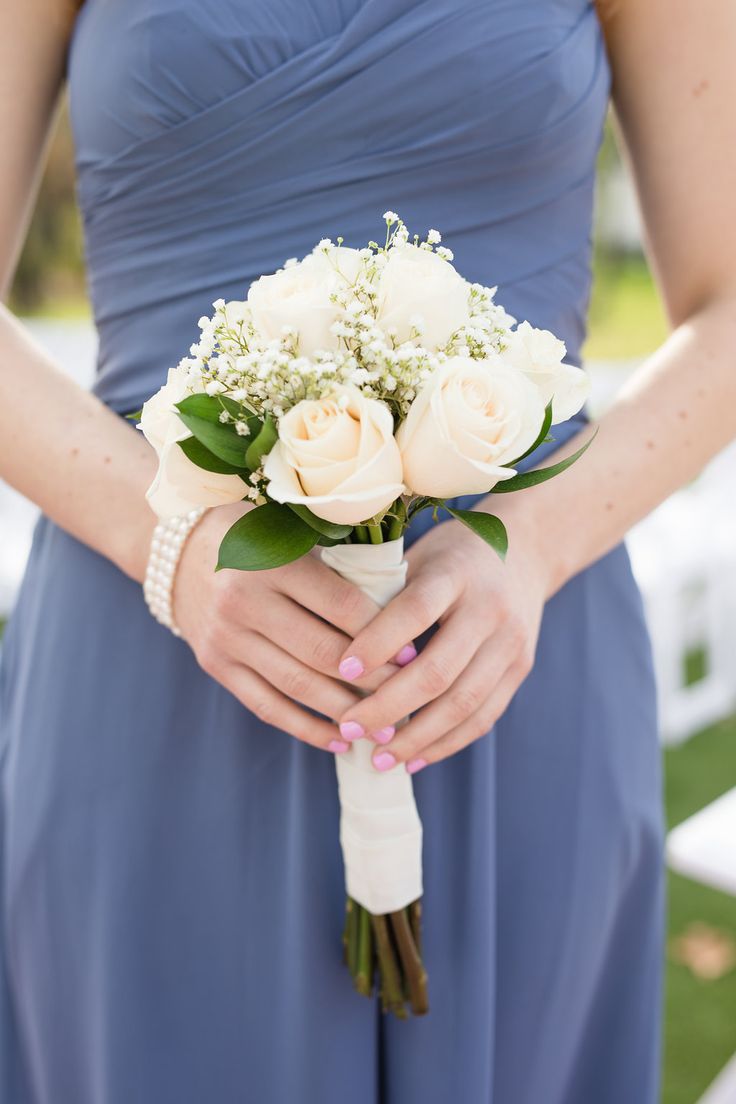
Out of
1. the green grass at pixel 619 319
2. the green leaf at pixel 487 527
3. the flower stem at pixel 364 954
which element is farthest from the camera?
the green grass at pixel 619 319

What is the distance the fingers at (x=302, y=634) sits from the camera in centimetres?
122

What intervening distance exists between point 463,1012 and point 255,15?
4.55 feet

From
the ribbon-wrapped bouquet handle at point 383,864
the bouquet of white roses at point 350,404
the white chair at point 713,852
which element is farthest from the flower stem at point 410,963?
the white chair at point 713,852

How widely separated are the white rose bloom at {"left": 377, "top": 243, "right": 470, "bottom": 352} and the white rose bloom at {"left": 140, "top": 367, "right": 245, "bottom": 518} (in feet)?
0.67

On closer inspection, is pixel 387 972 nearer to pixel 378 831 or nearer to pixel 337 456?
pixel 378 831

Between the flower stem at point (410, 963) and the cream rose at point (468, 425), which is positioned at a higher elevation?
the cream rose at point (468, 425)

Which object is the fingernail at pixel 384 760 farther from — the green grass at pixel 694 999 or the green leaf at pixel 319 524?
the green grass at pixel 694 999

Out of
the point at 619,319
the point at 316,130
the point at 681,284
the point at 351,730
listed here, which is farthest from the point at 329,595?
the point at 619,319

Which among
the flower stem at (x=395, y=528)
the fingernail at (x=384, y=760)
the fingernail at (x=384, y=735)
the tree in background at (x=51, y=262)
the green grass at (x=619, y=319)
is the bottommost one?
the fingernail at (x=384, y=760)

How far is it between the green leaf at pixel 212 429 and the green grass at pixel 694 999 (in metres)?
2.42

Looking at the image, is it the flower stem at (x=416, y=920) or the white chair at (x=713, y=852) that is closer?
the flower stem at (x=416, y=920)

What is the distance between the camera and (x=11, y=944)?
63.9 inches

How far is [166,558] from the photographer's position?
132 cm

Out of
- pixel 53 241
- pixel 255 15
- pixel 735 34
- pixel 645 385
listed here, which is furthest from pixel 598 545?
pixel 53 241
